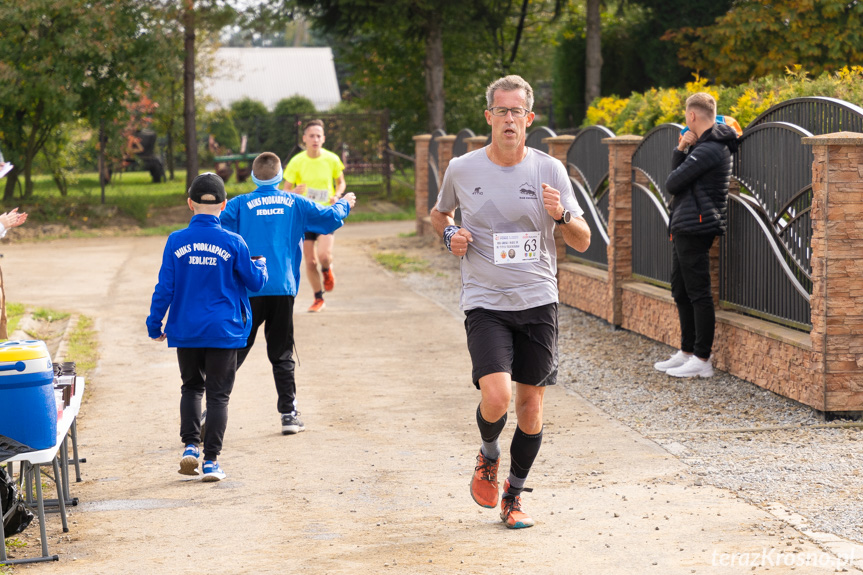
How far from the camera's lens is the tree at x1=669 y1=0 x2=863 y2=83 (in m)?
22.2

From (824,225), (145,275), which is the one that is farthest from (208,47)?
(824,225)

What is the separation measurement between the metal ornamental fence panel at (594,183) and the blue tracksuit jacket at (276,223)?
4548 mm

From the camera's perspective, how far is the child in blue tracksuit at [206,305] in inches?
233

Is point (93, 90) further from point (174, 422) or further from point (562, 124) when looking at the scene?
point (174, 422)

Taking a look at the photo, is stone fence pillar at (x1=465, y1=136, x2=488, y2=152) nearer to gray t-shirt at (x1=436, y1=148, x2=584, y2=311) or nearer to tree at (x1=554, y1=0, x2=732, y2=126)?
gray t-shirt at (x1=436, y1=148, x2=584, y2=311)

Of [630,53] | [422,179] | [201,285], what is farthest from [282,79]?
[201,285]

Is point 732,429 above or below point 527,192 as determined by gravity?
below

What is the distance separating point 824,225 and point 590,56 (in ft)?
68.0

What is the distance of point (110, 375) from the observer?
904 centimetres

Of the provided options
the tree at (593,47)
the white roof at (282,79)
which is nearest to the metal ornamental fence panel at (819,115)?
the tree at (593,47)

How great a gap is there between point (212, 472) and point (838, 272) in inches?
157

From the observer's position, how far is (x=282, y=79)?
60.3 m

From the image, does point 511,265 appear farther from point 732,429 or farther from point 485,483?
point 732,429

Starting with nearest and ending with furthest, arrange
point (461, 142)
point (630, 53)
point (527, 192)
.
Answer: point (527, 192) < point (461, 142) < point (630, 53)
